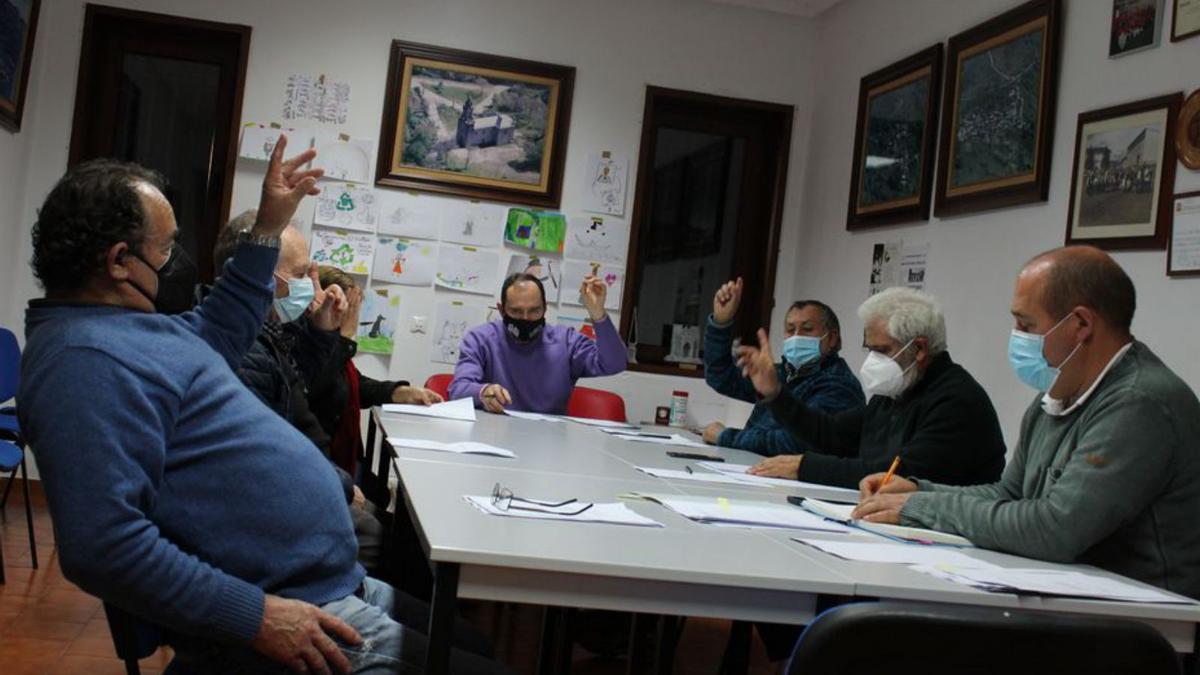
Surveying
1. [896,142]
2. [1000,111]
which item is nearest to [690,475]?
[1000,111]

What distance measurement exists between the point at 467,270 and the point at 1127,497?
151 inches

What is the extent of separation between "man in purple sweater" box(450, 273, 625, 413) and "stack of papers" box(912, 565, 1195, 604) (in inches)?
109

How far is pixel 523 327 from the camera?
4.40 m

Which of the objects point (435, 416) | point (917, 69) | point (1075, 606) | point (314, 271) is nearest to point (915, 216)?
point (917, 69)

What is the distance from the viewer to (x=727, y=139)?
5.75 meters

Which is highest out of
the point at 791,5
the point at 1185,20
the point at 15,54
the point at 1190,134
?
the point at 791,5

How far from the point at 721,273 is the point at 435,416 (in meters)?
2.62

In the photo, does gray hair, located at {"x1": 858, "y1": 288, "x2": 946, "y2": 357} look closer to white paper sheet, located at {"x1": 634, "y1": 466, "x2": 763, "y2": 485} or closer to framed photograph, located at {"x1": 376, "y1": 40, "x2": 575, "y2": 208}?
white paper sheet, located at {"x1": 634, "y1": 466, "x2": 763, "y2": 485}

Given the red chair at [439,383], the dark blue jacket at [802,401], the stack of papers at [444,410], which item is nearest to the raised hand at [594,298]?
the dark blue jacket at [802,401]

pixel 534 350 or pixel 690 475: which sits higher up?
pixel 534 350

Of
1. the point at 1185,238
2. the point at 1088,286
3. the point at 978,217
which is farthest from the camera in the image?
the point at 978,217

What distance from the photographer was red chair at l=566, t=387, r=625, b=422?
15.8 feet

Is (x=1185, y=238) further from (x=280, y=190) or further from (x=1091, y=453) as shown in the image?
(x=280, y=190)

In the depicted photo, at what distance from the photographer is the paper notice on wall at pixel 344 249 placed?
5.14 m
